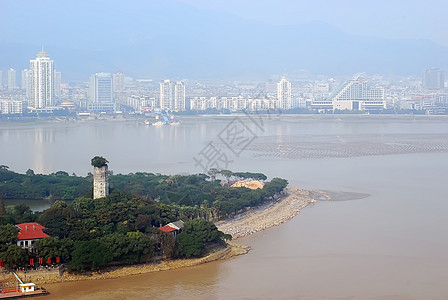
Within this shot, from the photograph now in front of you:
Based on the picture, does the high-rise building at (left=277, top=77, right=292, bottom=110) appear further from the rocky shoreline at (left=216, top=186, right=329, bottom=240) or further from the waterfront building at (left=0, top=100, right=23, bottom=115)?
the rocky shoreline at (left=216, top=186, right=329, bottom=240)

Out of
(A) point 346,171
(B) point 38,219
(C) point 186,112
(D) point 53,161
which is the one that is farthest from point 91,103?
(B) point 38,219

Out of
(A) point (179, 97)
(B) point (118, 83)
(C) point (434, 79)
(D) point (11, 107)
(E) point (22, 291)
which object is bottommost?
(E) point (22, 291)

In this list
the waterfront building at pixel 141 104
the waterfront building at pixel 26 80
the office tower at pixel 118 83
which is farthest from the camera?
the office tower at pixel 118 83

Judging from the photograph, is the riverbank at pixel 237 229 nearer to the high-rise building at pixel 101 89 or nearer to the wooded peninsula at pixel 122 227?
the wooded peninsula at pixel 122 227

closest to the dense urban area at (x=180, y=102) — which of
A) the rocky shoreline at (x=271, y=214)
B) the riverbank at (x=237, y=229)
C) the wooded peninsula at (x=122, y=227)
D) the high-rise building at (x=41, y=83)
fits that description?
the high-rise building at (x=41, y=83)

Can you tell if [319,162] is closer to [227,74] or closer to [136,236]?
[136,236]

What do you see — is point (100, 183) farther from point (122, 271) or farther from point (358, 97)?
point (358, 97)

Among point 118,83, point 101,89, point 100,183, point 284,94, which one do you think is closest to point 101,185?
point 100,183
